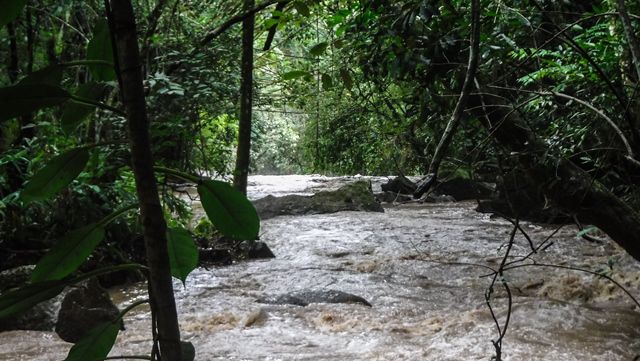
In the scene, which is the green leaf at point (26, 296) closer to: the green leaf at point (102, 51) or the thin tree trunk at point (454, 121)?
the green leaf at point (102, 51)

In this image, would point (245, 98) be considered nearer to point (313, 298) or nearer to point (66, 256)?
point (313, 298)

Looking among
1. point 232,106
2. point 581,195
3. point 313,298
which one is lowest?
point 313,298

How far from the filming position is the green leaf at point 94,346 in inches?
26.7

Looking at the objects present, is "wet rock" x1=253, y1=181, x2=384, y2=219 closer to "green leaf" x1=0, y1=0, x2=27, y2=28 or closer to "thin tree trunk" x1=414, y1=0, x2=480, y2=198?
"thin tree trunk" x1=414, y1=0, x2=480, y2=198

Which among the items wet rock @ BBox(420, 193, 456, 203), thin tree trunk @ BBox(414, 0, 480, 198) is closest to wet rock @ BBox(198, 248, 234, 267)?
thin tree trunk @ BBox(414, 0, 480, 198)

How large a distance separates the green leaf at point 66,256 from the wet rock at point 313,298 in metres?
3.82

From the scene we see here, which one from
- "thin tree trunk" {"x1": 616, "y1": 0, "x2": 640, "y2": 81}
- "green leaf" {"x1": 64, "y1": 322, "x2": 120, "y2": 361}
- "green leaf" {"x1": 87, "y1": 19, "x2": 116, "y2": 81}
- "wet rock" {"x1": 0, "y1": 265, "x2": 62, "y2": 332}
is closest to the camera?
"green leaf" {"x1": 64, "y1": 322, "x2": 120, "y2": 361}

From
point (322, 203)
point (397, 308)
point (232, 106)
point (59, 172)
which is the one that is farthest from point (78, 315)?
point (322, 203)

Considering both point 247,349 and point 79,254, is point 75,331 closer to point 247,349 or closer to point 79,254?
point 247,349

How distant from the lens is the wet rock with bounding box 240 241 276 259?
630 centimetres

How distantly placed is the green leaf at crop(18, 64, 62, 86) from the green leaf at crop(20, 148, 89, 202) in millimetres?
87

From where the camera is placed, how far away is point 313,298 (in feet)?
14.9

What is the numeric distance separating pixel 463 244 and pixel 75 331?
179 inches

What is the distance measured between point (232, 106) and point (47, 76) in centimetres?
556
